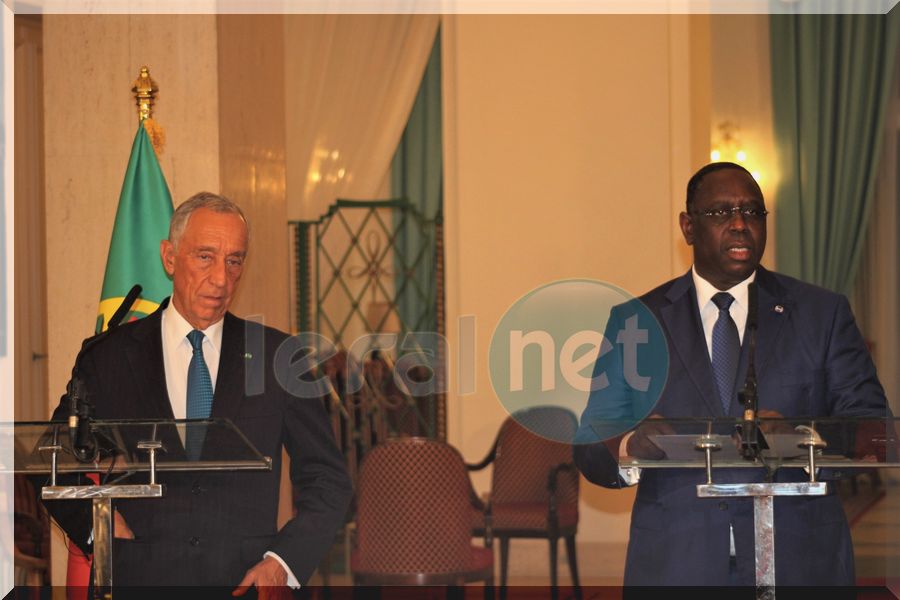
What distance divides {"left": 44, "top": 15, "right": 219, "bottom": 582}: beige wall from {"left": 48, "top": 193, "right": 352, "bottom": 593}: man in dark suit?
1447 mm

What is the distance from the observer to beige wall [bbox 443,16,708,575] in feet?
25.4

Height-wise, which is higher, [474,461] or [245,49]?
[245,49]

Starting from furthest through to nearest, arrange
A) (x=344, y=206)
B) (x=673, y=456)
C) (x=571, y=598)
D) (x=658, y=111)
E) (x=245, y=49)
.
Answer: (x=344, y=206), (x=658, y=111), (x=571, y=598), (x=245, y=49), (x=673, y=456)

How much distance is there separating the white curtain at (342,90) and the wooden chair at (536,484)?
250cm

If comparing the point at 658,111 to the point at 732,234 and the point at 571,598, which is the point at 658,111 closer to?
the point at 571,598

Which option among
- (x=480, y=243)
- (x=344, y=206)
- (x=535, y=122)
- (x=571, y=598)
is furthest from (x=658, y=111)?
(x=571, y=598)

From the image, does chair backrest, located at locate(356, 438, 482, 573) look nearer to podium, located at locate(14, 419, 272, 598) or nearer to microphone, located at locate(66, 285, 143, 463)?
podium, located at locate(14, 419, 272, 598)

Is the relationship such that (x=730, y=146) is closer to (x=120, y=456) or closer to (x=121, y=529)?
(x=121, y=529)

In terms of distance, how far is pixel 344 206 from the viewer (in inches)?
348

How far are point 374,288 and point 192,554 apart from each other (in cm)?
610

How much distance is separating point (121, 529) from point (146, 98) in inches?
74.9

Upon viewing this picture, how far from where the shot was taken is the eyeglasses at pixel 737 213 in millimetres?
3297

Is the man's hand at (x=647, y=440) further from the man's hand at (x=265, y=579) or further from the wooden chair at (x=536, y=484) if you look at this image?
the wooden chair at (x=536, y=484)

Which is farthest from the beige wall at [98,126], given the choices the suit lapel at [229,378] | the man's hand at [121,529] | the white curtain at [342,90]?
the white curtain at [342,90]
